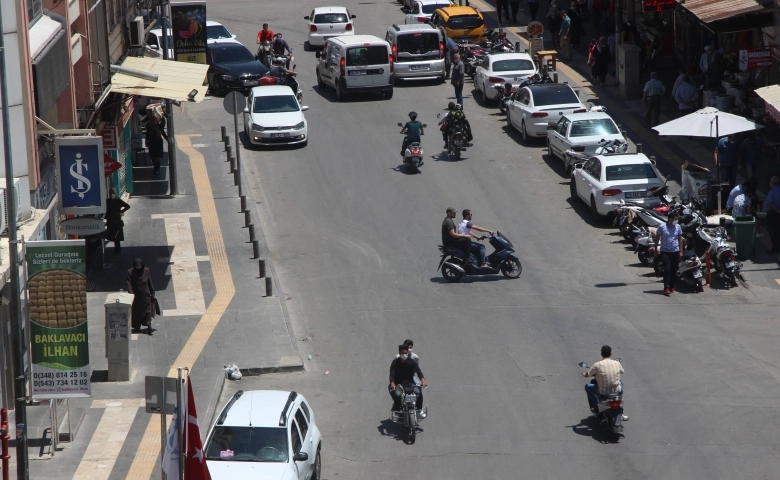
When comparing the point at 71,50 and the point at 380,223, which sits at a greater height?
the point at 71,50

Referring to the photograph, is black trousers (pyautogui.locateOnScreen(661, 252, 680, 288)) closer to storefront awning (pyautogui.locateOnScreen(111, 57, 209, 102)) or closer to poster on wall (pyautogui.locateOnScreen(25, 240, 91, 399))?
storefront awning (pyautogui.locateOnScreen(111, 57, 209, 102))

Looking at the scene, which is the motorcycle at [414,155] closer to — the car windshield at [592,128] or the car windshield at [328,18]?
the car windshield at [592,128]

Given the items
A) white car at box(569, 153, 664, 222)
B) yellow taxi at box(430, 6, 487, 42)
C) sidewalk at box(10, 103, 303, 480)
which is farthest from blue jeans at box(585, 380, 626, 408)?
yellow taxi at box(430, 6, 487, 42)

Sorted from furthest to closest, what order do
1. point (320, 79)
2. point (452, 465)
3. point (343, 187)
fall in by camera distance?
point (320, 79)
point (343, 187)
point (452, 465)

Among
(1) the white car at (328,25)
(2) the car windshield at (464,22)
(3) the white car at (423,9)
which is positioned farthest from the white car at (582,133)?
(3) the white car at (423,9)

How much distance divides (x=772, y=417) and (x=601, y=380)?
2593 millimetres

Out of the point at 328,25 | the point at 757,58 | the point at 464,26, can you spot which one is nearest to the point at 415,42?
the point at 464,26

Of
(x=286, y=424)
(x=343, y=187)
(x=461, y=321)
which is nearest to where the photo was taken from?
(x=286, y=424)

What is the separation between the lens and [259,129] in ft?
108

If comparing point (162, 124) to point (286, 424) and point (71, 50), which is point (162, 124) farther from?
point (286, 424)

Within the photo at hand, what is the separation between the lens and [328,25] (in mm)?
45469

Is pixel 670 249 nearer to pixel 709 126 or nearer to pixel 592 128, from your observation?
pixel 709 126

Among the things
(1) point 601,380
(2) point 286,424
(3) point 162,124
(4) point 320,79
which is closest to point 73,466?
(2) point 286,424

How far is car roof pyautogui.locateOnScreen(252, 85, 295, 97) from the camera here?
33.9 metres
